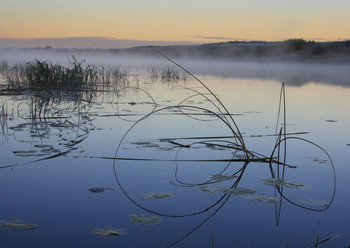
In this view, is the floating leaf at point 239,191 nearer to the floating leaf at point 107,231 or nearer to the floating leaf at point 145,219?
the floating leaf at point 145,219

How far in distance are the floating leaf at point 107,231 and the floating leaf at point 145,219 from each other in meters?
0.09

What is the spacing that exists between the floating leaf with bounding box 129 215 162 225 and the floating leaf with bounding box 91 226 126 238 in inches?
3.6

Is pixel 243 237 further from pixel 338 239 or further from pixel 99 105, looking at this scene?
pixel 99 105

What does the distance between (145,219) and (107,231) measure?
176mm

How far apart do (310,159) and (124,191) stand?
1320 millimetres

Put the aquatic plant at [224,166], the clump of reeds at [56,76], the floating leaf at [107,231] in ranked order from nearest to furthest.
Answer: the floating leaf at [107,231]
the aquatic plant at [224,166]
the clump of reeds at [56,76]

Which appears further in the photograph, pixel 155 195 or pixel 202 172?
pixel 202 172

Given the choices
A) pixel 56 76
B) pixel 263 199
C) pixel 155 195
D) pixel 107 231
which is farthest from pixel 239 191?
pixel 56 76

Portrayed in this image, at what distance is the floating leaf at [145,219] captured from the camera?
1.57 meters

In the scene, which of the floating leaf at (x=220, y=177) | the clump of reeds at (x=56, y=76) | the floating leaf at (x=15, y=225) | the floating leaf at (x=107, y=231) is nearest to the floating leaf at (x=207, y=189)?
the floating leaf at (x=220, y=177)

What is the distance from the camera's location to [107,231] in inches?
58.3

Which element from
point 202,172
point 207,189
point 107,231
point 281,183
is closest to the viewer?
point 107,231

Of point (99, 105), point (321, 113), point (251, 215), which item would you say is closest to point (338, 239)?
point (251, 215)

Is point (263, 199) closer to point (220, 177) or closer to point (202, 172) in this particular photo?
point (220, 177)
